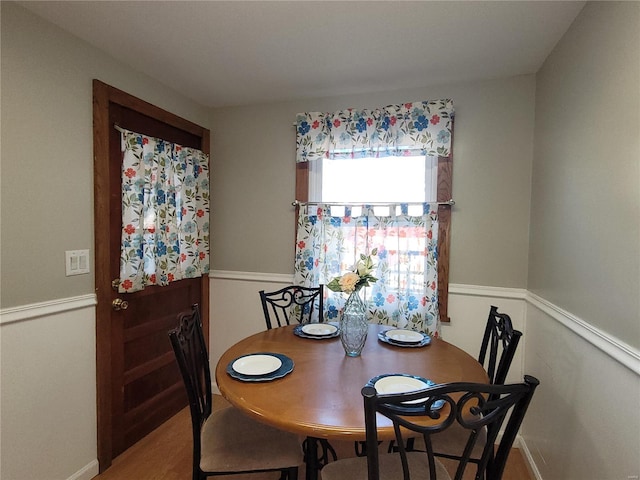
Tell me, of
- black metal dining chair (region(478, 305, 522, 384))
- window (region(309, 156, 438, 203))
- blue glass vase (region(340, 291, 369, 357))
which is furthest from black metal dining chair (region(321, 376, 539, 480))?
window (region(309, 156, 438, 203))

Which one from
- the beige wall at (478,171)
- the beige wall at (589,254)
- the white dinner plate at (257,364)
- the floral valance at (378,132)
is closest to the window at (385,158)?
the floral valance at (378,132)

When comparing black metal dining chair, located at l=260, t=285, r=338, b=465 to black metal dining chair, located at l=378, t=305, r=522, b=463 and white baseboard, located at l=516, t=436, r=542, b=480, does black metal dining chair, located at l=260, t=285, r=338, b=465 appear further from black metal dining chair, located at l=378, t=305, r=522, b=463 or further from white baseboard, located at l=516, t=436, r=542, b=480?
white baseboard, located at l=516, t=436, r=542, b=480

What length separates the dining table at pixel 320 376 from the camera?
110 cm

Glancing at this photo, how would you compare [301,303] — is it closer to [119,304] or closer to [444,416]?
[119,304]

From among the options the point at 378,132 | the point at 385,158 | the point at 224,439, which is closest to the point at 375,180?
the point at 385,158

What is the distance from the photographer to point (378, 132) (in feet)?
7.67

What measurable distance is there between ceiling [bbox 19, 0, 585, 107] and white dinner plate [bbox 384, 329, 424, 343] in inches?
63.4

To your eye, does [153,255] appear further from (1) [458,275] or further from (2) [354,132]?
(1) [458,275]

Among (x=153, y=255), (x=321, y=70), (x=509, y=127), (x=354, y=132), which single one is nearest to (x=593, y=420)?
(x=509, y=127)

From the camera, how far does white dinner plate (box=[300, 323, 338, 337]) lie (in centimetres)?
191

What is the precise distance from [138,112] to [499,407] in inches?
97.0

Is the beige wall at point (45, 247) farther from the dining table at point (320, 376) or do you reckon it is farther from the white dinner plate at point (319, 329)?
the white dinner plate at point (319, 329)

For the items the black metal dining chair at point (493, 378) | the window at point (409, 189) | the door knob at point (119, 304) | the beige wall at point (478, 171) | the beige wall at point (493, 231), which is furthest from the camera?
the window at point (409, 189)

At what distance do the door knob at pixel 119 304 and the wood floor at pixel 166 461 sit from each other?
0.93 m
